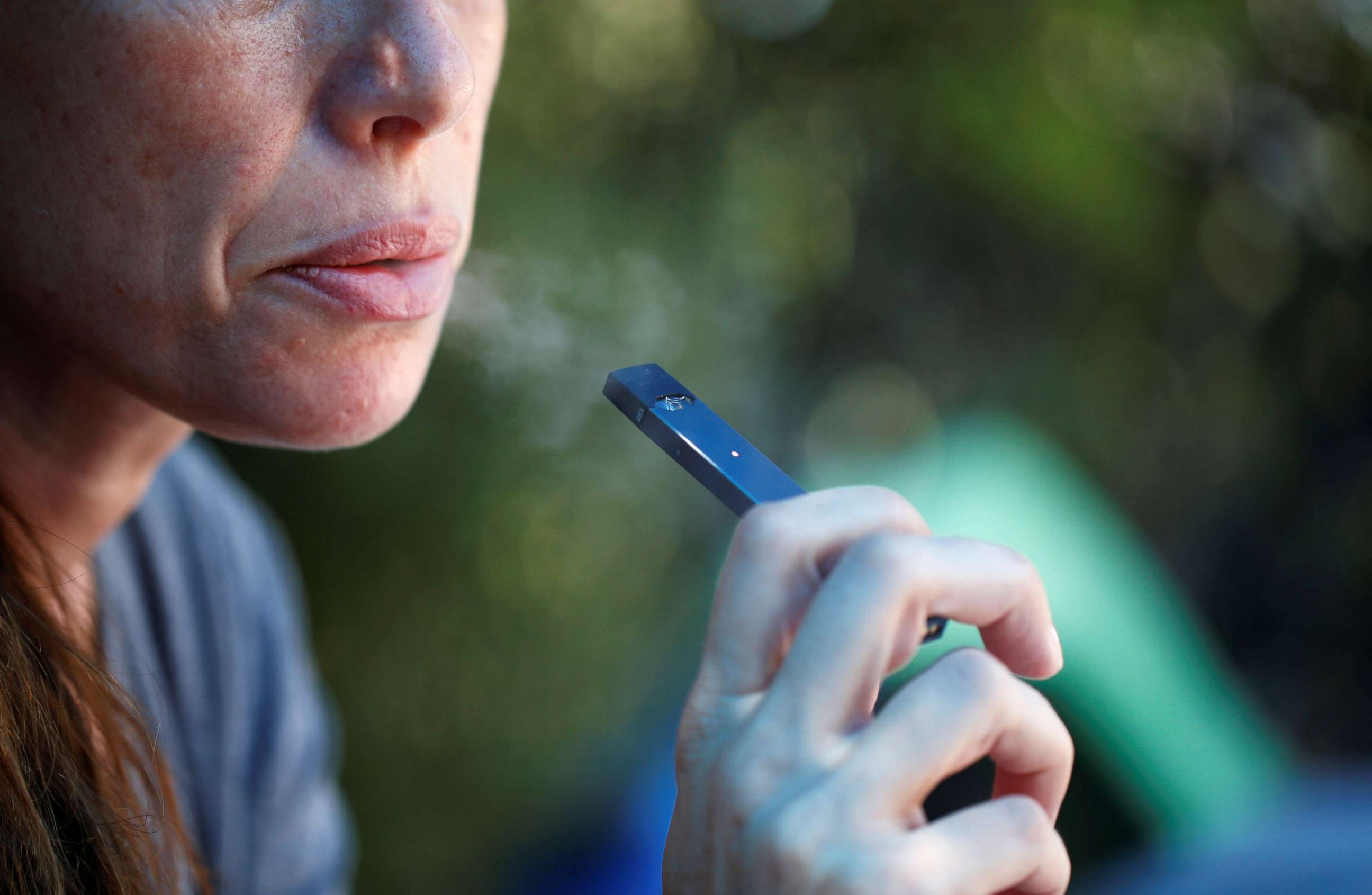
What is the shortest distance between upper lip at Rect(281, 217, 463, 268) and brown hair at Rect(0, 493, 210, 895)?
0.30 m

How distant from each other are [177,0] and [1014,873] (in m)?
0.64

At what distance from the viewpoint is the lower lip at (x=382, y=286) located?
0.62 metres

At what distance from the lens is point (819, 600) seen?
48 cm

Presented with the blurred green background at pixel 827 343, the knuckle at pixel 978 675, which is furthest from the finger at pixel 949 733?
the blurred green background at pixel 827 343

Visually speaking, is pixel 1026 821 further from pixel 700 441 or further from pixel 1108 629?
pixel 1108 629

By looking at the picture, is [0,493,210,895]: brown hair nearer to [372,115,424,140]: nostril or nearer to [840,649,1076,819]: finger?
[372,115,424,140]: nostril

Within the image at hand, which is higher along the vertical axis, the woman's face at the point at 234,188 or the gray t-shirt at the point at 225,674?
the woman's face at the point at 234,188

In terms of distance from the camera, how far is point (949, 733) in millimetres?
472

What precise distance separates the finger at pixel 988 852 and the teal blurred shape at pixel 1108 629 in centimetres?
129

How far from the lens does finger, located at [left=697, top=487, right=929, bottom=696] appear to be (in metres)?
0.50

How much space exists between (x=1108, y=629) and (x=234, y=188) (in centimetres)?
179

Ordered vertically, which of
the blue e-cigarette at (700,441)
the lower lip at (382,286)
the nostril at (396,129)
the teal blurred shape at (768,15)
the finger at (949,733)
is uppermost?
the teal blurred shape at (768,15)

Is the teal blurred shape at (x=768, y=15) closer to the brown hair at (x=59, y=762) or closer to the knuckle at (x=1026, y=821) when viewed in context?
the brown hair at (x=59, y=762)

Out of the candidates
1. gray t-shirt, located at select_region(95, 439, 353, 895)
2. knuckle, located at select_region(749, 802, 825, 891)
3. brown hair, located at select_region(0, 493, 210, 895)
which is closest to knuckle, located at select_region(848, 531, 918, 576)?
knuckle, located at select_region(749, 802, 825, 891)
